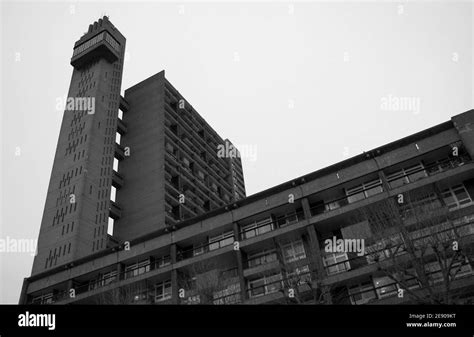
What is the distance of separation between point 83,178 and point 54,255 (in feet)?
33.1

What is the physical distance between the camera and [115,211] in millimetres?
59031

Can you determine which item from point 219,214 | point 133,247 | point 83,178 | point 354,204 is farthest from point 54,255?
point 354,204

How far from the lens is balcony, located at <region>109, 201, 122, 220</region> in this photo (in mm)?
58625

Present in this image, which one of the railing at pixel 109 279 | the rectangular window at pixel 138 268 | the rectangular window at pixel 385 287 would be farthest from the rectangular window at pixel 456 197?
the rectangular window at pixel 138 268

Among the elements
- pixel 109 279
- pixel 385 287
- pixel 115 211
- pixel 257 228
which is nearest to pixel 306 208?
pixel 257 228

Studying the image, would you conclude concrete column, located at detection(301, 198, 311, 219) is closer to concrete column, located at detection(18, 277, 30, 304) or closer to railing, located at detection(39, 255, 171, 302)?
railing, located at detection(39, 255, 171, 302)

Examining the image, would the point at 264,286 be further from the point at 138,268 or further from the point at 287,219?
the point at 138,268

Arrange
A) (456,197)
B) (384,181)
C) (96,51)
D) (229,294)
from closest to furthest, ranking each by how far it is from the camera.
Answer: (456,197) < (384,181) < (229,294) < (96,51)

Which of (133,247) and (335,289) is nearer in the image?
(335,289)

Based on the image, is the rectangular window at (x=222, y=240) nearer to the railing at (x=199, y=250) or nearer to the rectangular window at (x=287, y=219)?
the railing at (x=199, y=250)

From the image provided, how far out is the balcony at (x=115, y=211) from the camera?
192ft
